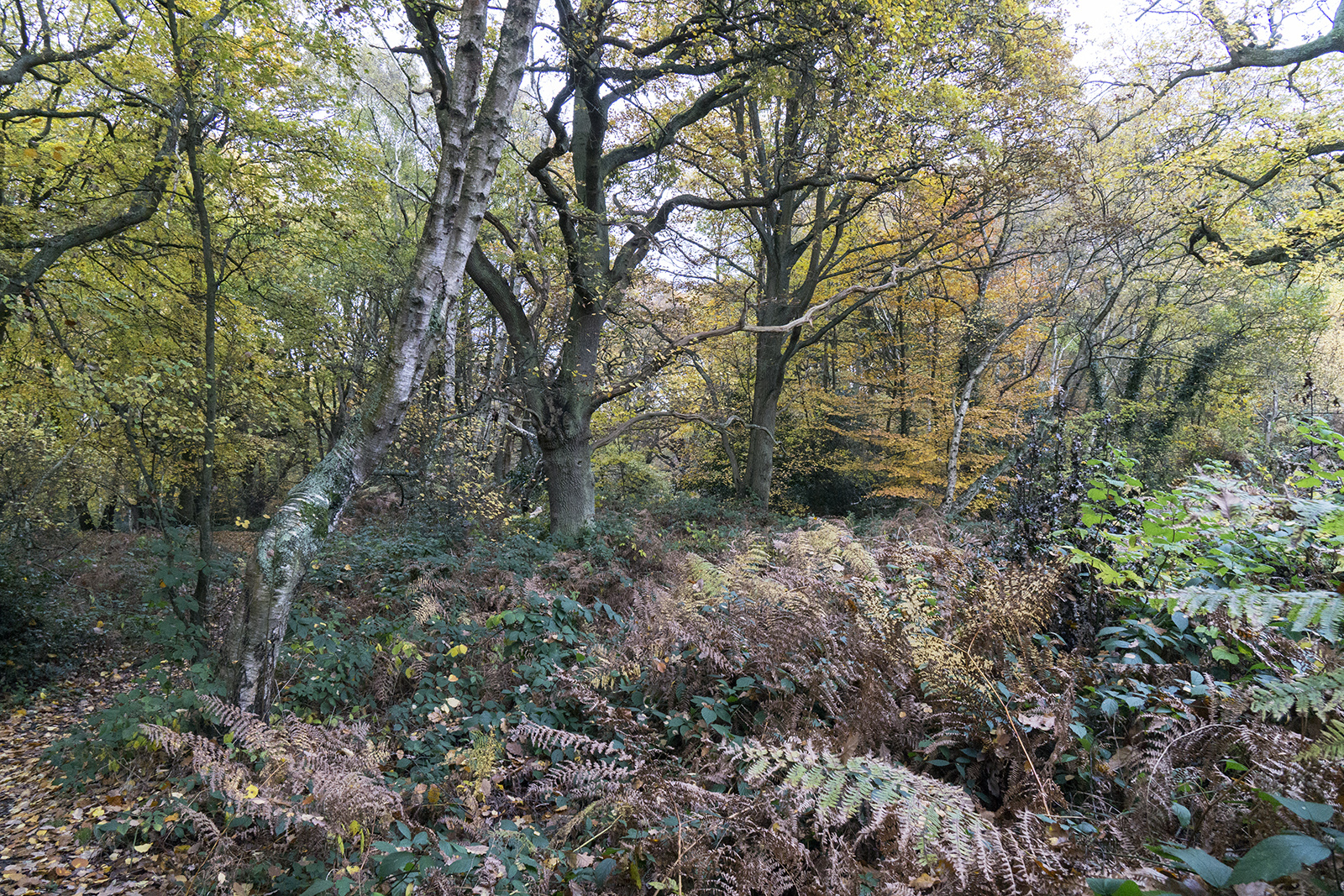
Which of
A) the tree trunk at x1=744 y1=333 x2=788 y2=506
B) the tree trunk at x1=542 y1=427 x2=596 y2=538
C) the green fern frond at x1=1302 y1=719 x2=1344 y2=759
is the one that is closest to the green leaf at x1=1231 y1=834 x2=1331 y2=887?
the green fern frond at x1=1302 y1=719 x2=1344 y2=759

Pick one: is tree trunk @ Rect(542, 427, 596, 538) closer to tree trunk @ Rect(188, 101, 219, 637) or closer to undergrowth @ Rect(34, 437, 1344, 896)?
tree trunk @ Rect(188, 101, 219, 637)

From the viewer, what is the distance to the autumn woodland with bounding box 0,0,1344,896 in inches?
88.3

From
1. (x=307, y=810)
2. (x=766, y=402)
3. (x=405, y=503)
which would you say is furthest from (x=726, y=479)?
(x=307, y=810)

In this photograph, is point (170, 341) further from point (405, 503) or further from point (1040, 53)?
point (1040, 53)

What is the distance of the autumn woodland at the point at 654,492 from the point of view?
7.36 ft

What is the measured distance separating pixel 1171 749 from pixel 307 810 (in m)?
3.49

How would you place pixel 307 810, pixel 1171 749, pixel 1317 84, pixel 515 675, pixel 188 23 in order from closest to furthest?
pixel 1171 749, pixel 307 810, pixel 515 675, pixel 188 23, pixel 1317 84

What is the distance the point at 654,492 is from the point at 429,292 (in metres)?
14.1

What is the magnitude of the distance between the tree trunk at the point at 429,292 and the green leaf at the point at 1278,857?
4107 mm

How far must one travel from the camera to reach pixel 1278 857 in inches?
42.2

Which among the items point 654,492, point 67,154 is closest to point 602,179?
point 67,154

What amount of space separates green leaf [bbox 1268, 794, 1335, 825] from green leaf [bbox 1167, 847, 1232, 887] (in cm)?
17

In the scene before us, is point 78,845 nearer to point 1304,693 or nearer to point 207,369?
point 207,369

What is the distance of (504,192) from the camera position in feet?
32.5
